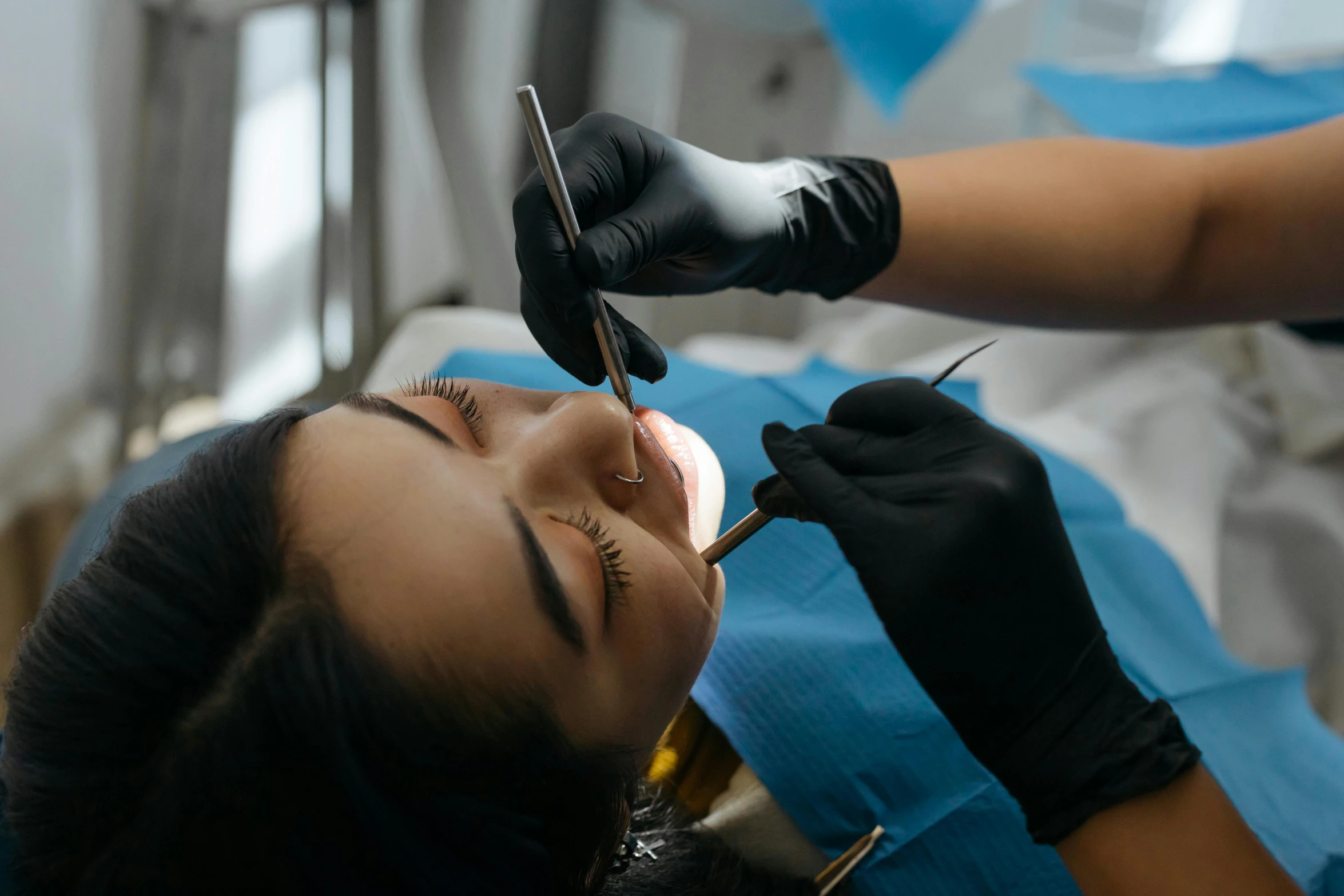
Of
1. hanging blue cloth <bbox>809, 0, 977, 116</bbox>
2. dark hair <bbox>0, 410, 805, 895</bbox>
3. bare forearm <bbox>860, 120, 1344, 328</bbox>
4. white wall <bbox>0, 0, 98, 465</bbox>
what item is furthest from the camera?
hanging blue cloth <bbox>809, 0, 977, 116</bbox>

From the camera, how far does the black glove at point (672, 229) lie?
645 mm

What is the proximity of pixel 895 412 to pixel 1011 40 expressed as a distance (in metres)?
2.04

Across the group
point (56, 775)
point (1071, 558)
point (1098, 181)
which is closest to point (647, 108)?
point (1098, 181)

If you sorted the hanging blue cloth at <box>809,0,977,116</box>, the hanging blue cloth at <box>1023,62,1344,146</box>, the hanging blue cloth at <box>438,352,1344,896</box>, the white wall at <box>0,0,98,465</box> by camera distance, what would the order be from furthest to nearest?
the hanging blue cloth at <box>809,0,977,116</box> < the hanging blue cloth at <box>1023,62,1344,146</box> < the white wall at <box>0,0,98,465</box> < the hanging blue cloth at <box>438,352,1344,896</box>

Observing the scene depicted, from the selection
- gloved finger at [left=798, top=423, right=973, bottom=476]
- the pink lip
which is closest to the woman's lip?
the pink lip

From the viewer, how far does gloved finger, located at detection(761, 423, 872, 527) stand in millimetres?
583

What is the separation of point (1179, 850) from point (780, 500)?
31 centimetres

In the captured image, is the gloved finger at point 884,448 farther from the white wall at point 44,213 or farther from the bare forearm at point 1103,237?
the white wall at point 44,213

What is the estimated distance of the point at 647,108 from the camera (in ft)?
Answer: 4.92

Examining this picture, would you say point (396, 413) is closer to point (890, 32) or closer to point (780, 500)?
point (780, 500)

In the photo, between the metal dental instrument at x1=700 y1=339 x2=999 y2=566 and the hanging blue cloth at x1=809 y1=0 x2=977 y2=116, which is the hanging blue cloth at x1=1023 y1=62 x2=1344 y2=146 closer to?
the hanging blue cloth at x1=809 y1=0 x2=977 y2=116

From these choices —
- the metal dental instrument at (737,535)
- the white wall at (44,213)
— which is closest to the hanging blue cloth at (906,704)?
the metal dental instrument at (737,535)

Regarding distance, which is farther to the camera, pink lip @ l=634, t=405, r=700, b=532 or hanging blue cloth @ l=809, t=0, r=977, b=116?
hanging blue cloth @ l=809, t=0, r=977, b=116

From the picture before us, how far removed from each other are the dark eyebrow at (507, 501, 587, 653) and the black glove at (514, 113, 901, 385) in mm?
170
